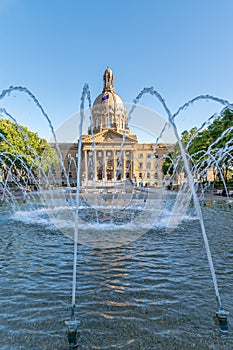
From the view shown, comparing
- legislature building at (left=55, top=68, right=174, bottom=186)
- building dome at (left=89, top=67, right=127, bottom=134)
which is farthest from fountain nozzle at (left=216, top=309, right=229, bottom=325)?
building dome at (left=89, top=67, right=127, bottom=134)

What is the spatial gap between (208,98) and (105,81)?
101 meters

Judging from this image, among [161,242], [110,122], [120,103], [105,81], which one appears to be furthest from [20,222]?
[105,81]

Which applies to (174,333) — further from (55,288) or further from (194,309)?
(55,288)

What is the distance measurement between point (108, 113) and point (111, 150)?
16.9 meters

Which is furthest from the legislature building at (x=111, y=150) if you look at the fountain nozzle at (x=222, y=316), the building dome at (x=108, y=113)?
the fountain nozzle at (x=222, y=316)

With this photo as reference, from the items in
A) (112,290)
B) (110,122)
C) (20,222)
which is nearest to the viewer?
(112,290)

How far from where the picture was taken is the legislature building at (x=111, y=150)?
271 feet

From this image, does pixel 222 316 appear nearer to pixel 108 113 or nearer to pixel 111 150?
pixel 111 150

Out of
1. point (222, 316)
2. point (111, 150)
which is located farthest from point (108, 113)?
point (222, 316)

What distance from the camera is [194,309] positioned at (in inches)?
170

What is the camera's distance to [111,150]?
83.9 meters

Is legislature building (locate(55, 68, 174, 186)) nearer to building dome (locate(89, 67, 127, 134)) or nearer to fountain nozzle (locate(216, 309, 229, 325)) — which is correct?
building dome (locate(89, 67, 127, 134))

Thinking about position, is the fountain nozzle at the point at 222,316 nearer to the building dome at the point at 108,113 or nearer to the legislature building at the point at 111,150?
the legislature building at the point at 111,150

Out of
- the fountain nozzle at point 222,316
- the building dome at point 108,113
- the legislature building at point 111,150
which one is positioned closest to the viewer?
the fountain nozzle at point 222,316
